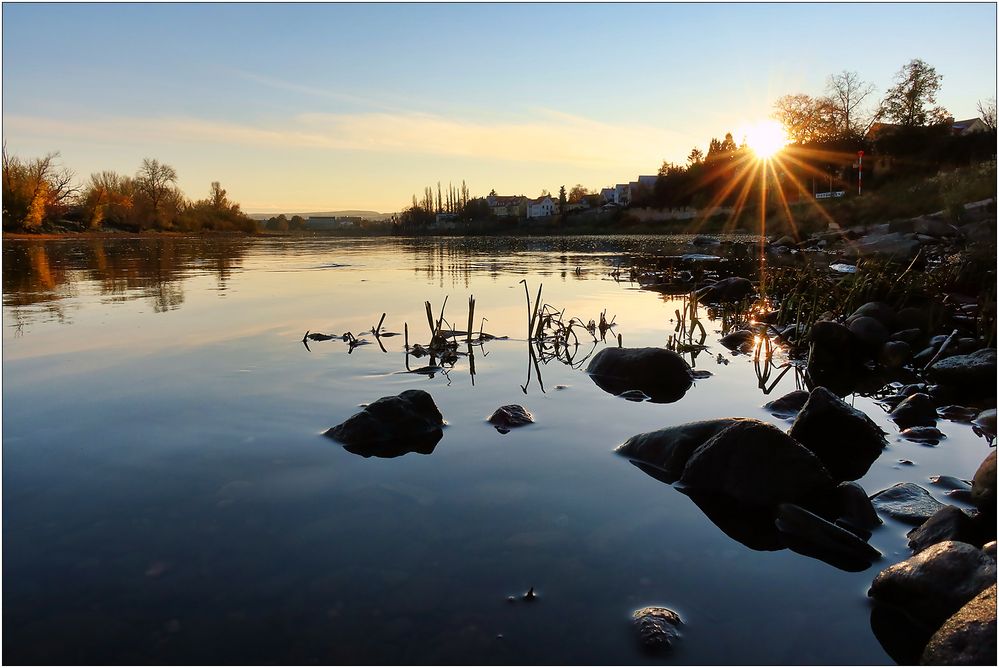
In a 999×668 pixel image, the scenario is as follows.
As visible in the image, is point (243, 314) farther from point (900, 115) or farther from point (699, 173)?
point (699, 173)

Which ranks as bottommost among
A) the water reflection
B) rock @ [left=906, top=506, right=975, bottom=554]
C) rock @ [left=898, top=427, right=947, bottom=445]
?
rock @ [left=898, top=427, right=947, bottom=445]

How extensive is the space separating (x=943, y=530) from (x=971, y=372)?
468cm

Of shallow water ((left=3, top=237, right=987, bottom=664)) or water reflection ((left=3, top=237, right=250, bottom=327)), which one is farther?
water reflection ((left=3, top=237, right=250, bottom=327))

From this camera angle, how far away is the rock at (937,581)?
3.15m

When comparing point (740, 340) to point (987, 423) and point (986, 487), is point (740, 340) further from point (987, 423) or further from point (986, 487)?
point (986, 487)

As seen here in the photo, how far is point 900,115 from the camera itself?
71875 millimetres

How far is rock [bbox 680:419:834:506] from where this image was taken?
180 inches

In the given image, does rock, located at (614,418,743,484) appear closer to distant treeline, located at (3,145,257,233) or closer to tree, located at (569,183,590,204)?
distant treeline, located at (3,145,257,233)

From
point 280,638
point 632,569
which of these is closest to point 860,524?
point 632,569

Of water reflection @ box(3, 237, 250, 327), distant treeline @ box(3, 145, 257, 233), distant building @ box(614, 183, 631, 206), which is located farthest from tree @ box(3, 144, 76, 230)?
distant building @ box(614, 183, 631, 206)

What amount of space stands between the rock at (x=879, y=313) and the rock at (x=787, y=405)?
13.7 ft

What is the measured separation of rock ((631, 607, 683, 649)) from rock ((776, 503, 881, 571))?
1.16 m

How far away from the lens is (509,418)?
6.36 m

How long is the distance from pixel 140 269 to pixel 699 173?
77587 millimetres
